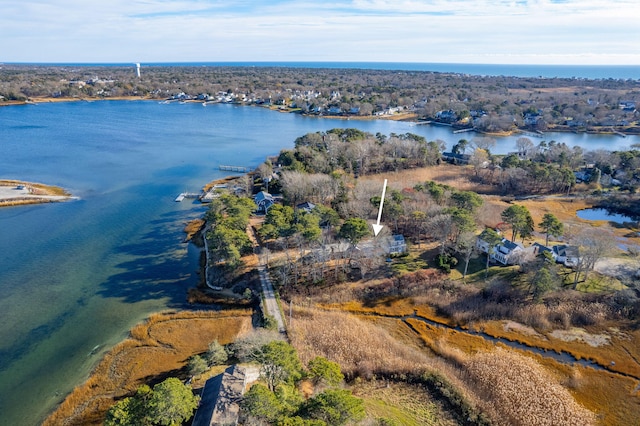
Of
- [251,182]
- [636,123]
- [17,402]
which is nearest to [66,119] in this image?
[251,182]

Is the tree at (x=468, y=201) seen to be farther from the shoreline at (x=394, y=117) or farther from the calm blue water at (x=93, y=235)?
the shoreline at (x=394, y=117)

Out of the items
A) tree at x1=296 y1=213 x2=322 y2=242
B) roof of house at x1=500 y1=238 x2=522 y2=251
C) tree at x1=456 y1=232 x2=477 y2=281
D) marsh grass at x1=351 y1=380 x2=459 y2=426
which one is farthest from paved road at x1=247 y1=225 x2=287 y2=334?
roof of house at x1=500 y1=238 x2=522 y2=251

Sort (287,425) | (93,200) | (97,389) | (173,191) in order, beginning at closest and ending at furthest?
(287,425), (97,389), (93,200), (173,191)

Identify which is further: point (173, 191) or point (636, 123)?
point (636, 123)

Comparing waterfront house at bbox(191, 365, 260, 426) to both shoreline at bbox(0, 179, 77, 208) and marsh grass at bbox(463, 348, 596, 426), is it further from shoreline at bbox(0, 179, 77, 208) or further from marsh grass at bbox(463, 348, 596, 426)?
shoreline at bbox(0, 179, 77, 208)

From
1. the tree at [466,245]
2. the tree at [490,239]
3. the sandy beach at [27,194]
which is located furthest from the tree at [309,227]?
the sandy beach at [27,194]

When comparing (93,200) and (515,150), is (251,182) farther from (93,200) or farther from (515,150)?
(515,150)

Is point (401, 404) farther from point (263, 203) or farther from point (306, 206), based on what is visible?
point (263, 203)
